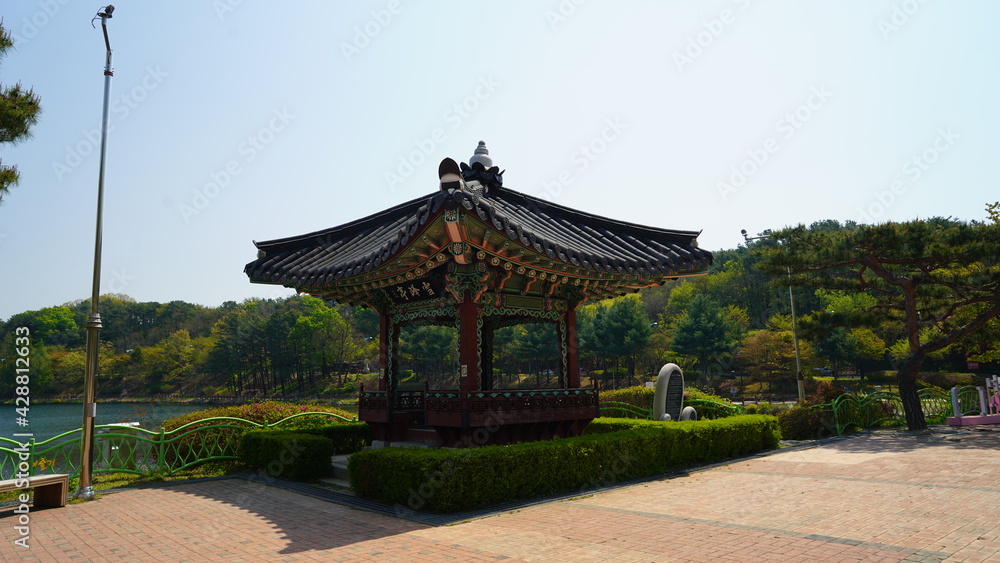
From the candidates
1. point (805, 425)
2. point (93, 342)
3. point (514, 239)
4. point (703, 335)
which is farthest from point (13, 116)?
point (703, 335)

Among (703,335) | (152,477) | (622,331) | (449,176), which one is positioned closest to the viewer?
(449,176)

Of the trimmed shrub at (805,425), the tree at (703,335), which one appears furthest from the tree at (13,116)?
the tree at (703,335)

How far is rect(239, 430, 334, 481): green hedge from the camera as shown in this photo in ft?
35.6

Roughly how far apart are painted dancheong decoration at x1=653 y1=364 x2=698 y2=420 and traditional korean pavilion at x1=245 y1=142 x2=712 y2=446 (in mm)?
3263

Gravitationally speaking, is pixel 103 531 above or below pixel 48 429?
above

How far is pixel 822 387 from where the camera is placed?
1983cm

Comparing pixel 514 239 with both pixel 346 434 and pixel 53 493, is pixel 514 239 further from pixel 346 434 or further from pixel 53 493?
pixel 53 493

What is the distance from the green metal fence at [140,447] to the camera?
10117 mm

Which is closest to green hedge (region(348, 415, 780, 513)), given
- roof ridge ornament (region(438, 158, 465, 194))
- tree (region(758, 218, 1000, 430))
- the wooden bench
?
roof ridge ornament (region(438, 158, 465, 194))

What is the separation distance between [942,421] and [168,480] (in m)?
25.4

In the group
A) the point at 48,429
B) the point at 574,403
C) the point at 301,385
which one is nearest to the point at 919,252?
the point at 574,403

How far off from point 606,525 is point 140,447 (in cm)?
1005

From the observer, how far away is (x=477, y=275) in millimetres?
10359

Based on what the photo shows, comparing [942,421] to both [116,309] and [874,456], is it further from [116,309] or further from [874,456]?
[116,309]
